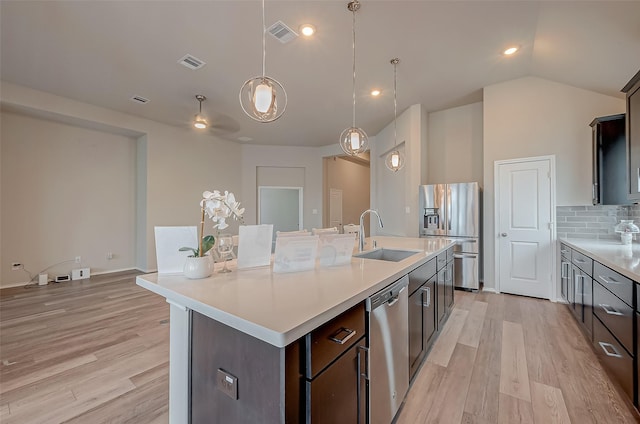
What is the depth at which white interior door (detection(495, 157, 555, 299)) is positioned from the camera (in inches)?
144

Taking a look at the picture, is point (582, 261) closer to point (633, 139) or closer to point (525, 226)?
point (633, 139)

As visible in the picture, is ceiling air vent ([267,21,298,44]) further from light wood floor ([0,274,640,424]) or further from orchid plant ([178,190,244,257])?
light wood floor ([0,274,640,424])

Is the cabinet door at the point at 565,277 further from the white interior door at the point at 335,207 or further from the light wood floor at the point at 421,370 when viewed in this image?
the white interior door at the point at 335,207

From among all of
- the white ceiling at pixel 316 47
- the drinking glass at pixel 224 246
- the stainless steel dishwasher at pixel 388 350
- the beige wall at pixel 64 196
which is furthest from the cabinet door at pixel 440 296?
the beige wall at pixel 64 196

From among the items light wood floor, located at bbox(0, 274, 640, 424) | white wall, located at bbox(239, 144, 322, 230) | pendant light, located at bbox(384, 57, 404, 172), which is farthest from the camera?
white wall, located at bbox(239, 144, 322, 230)

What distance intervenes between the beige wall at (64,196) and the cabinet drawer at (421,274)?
5.78 m

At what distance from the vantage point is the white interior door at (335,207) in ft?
25.8

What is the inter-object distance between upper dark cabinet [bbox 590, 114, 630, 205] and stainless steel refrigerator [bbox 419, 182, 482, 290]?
1.28 m

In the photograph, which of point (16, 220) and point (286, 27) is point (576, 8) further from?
point (16, 220)

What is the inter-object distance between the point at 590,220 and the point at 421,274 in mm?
3210

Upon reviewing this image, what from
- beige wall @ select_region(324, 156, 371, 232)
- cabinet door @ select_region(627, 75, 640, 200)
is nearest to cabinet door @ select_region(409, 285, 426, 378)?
cabinet door @ select_region(627, 75, 640, 200)

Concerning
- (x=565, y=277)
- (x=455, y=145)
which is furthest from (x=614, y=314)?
(x=455, y=145)

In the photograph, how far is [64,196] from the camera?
182 inches

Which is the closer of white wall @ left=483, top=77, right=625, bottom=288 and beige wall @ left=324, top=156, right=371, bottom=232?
white wall @ left=483, top=77, right=625, bottom=288
